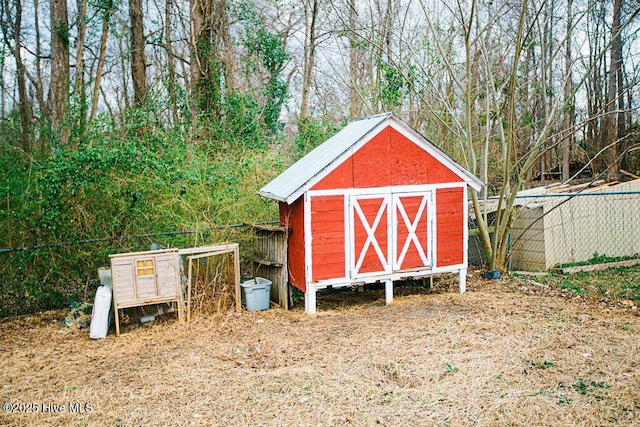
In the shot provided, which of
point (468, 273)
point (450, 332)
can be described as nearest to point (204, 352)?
point (450, 332)

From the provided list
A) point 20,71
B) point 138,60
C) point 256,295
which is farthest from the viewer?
point 20,71

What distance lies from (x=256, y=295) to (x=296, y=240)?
1101mm

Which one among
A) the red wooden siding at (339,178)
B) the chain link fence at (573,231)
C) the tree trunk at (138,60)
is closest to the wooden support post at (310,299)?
the red wooden siding at (339,178)

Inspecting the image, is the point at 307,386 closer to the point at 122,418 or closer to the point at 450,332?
the point at 122,418

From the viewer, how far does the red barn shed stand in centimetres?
836

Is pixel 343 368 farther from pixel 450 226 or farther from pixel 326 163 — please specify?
pixel 450 226

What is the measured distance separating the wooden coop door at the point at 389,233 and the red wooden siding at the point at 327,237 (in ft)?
0.58

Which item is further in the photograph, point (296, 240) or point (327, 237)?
point (296, 240)

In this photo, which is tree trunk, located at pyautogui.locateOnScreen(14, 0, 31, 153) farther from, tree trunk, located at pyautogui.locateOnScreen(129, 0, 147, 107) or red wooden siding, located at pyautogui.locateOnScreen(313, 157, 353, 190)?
red wooden siding, located at pyautogui.locateOnScreen(313, 157, 353, 190)

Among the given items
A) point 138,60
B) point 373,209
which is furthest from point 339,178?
point 138,60

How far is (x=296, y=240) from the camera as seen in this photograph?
8609mm

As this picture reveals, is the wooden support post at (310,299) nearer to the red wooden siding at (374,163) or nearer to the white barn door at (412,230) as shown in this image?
the white barn door at (412,230)

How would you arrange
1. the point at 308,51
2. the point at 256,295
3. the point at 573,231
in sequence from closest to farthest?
1. the point at 256,295
2. the point at 573,231
3. the point at 308,51

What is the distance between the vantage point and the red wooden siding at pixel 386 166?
8.44 meters
